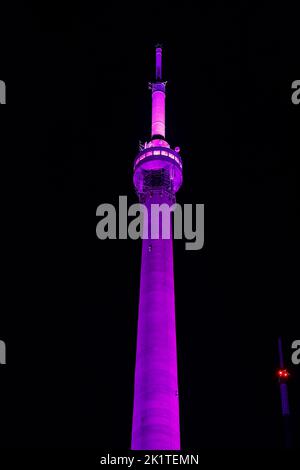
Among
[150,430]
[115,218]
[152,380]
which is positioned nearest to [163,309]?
[152,380]

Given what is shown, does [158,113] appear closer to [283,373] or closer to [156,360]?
[156,360]

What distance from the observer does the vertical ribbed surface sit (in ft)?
178

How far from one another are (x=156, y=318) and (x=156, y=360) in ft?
15.2

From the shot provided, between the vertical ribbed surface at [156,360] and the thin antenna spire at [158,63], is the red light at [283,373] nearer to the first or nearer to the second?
the vertical ribbed surface at [156,360]

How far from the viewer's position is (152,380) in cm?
5722

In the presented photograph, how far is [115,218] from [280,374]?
92.5 ft

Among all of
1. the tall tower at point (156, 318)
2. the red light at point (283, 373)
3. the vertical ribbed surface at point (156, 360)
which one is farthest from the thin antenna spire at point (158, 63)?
the red light at point (283, 373)

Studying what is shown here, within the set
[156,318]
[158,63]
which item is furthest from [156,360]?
[158,63]

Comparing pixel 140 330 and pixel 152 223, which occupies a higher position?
pixel 152 223

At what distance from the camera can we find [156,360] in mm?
58719
